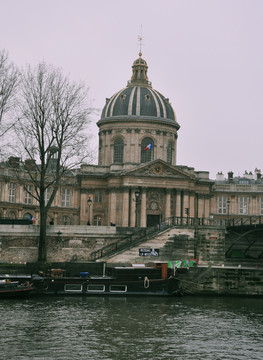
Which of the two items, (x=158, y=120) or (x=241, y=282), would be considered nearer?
(x=241, y=282)

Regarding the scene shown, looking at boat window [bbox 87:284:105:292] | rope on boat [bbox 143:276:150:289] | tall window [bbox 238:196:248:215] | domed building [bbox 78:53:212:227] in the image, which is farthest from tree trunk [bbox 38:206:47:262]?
tall window [bbox 238:196:248:215]

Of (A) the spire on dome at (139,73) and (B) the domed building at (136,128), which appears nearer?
(B) the domed building at (136,128)

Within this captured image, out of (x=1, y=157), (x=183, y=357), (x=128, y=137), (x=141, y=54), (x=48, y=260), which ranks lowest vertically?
(x=183, y=357)

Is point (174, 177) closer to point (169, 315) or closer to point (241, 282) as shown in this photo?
point (241, 282)

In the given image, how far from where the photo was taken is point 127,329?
114ft

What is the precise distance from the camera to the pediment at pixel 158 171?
8019 centimetres

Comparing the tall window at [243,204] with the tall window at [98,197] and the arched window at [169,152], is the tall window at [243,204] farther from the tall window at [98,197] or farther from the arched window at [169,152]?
the tall window at [98,197]

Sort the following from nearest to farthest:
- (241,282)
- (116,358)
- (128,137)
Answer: (116,358) → (241,282) → (128,137)

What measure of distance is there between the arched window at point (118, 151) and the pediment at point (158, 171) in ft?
32.3

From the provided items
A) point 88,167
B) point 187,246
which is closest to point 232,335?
point 187,246

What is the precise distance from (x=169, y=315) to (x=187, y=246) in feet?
58.6

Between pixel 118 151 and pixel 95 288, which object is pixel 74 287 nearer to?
pixel 95 288

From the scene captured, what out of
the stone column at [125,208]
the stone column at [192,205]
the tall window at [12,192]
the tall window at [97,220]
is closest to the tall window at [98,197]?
the tall window at [97,220]

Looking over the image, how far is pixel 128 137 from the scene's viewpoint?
294 ft
